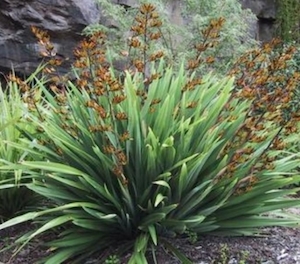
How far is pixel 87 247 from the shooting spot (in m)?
3.29

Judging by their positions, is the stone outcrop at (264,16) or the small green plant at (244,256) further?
the stone outcrop at (264,16)

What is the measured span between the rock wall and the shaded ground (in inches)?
191

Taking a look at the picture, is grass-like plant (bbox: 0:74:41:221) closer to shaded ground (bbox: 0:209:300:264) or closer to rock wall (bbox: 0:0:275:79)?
shaded ground (bbox: 0:209:300:264)

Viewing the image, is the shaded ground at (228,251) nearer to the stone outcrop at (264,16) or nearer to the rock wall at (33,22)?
the rock wall at (33,22)

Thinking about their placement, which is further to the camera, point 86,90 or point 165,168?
point 86,90

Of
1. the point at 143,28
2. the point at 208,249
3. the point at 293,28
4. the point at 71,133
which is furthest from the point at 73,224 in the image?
the point at 293,28

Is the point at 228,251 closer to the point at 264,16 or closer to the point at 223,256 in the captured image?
the point at 223,256

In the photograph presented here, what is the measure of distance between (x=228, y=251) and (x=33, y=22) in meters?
5.55

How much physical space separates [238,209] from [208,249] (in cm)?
29

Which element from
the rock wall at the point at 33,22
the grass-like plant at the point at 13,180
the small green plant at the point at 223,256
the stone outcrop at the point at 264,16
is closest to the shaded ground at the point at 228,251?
the small green plant at the point at 223,256

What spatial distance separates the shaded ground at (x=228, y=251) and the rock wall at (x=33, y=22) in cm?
485

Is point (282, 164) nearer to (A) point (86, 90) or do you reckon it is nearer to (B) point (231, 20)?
(A) point (86, 90)

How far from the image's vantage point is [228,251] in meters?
3.21

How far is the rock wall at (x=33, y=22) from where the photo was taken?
7879 mm
